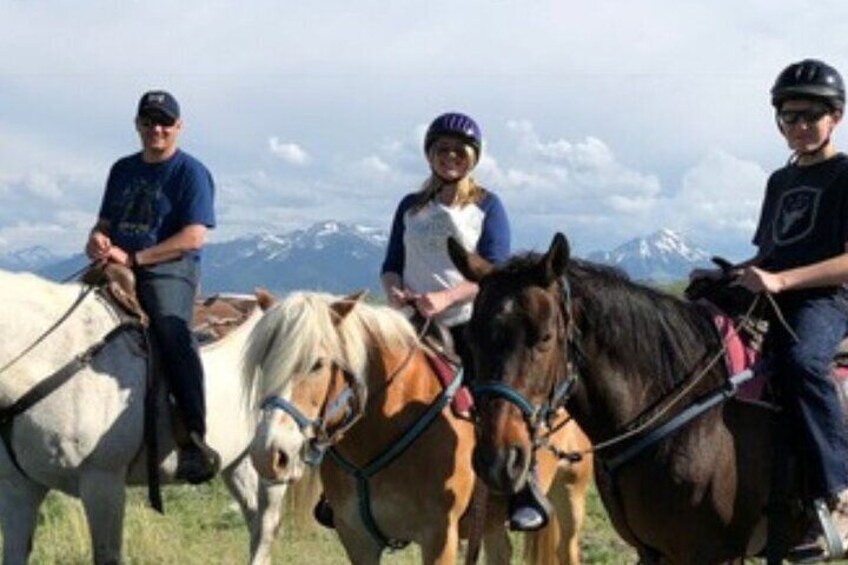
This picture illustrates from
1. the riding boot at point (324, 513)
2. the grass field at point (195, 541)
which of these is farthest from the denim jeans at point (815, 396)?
the grass field at point (195, 541)

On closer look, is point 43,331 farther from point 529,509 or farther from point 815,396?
point 815,396

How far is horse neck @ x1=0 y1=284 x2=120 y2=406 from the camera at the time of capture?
6238mm

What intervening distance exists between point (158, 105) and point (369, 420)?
2.52m

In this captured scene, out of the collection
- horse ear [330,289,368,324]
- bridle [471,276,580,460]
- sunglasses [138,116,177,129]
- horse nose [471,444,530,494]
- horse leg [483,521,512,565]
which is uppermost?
sunglasses [138,116,177,129]

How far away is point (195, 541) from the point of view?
10.6m

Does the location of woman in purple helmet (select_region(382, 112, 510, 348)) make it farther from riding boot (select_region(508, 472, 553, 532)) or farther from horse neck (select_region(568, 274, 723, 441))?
horse neck (select_region(568, 274, 723, 441))

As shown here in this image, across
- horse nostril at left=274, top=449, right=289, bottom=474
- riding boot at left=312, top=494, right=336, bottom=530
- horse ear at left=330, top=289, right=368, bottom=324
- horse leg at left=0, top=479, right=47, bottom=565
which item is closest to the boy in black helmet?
horse ear at left=330, top=289, right=368, bottom=324

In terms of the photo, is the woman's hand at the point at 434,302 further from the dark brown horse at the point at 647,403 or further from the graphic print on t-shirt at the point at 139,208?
the graphic print on t-shirt at the point at 139,208

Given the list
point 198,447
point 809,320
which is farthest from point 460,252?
point 198,447

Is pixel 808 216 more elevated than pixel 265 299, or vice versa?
pixel 808 216

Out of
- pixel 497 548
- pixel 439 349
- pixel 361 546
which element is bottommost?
pixel 497 548

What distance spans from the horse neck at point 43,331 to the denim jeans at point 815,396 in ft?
13.1

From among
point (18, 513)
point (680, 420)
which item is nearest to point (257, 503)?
point (18, 513)

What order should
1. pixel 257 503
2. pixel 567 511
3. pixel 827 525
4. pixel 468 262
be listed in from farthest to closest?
1. pixel 257 503
2. pixel 567 511
3. pixel 827 525
4. pixel 468 262
